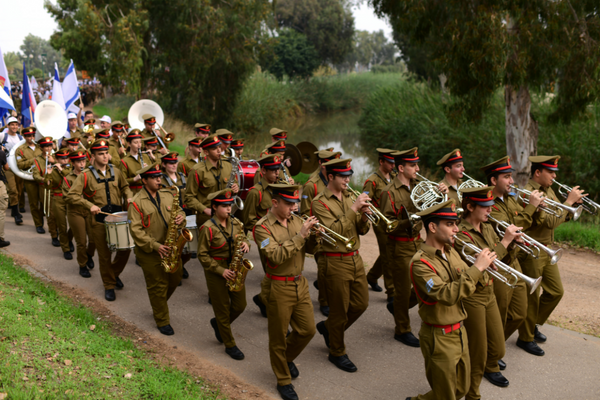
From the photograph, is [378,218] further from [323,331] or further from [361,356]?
[361,356]

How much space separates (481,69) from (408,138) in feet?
41.1

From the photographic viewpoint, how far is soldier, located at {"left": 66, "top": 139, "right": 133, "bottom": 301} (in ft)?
26.6

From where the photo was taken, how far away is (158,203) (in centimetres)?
704

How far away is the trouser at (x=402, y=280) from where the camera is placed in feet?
22.3

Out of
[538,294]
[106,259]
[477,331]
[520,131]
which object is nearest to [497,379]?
[477,331]

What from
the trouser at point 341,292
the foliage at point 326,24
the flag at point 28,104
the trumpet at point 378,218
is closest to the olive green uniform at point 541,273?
the trumpet at point 378,218

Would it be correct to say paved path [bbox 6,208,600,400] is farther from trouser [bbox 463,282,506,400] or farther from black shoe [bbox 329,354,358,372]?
trouser [bbox 463,282,506,400]

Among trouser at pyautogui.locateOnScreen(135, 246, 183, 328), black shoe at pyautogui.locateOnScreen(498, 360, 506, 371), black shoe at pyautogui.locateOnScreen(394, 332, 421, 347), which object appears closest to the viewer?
black shoe at pyautogui.locateOnScreen(498, 360, 506, 371)

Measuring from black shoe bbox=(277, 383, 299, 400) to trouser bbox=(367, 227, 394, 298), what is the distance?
2.60 m

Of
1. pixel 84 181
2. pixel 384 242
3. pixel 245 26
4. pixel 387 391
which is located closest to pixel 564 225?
pixel 384 242

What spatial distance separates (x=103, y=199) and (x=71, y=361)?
337 cm

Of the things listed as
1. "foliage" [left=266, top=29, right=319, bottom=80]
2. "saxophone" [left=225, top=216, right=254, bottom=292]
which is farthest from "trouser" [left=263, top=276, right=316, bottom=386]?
"foliage" [left=266, top=29, right=319, bottom=80]

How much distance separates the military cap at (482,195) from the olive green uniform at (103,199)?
5.10m

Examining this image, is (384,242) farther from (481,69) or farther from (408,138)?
(408,138)
